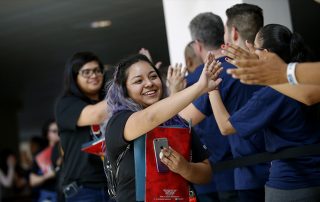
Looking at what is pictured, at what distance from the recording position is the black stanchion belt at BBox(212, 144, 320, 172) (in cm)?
318

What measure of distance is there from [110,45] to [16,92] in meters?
5.18

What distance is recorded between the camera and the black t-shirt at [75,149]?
4.51 metres

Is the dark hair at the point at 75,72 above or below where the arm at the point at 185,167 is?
above

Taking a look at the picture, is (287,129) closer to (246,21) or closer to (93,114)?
(246,21)

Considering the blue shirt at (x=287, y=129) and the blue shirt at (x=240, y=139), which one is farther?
the blue shirt at (x=240, y=139)

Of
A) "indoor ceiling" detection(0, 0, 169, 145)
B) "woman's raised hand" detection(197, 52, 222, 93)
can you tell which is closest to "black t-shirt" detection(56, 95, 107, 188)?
"woman's raised hand" detection(197, 52, 222, 93)

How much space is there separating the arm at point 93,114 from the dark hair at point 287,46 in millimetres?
1487

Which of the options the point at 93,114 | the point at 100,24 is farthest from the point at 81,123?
the point at 100,24

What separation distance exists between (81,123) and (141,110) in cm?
138

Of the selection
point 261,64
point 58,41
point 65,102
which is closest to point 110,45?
point 58,41

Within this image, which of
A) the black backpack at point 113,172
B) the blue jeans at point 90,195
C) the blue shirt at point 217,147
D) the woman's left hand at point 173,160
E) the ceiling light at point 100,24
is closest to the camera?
the woman's left hand at point 173,160

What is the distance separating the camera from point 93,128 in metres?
4.60

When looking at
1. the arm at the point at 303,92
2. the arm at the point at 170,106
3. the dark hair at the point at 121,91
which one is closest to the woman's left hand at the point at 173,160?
the arm at the point at 170,106

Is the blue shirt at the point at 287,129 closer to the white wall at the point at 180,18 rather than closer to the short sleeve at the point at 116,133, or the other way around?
the short sleeve at the point at 116,133
